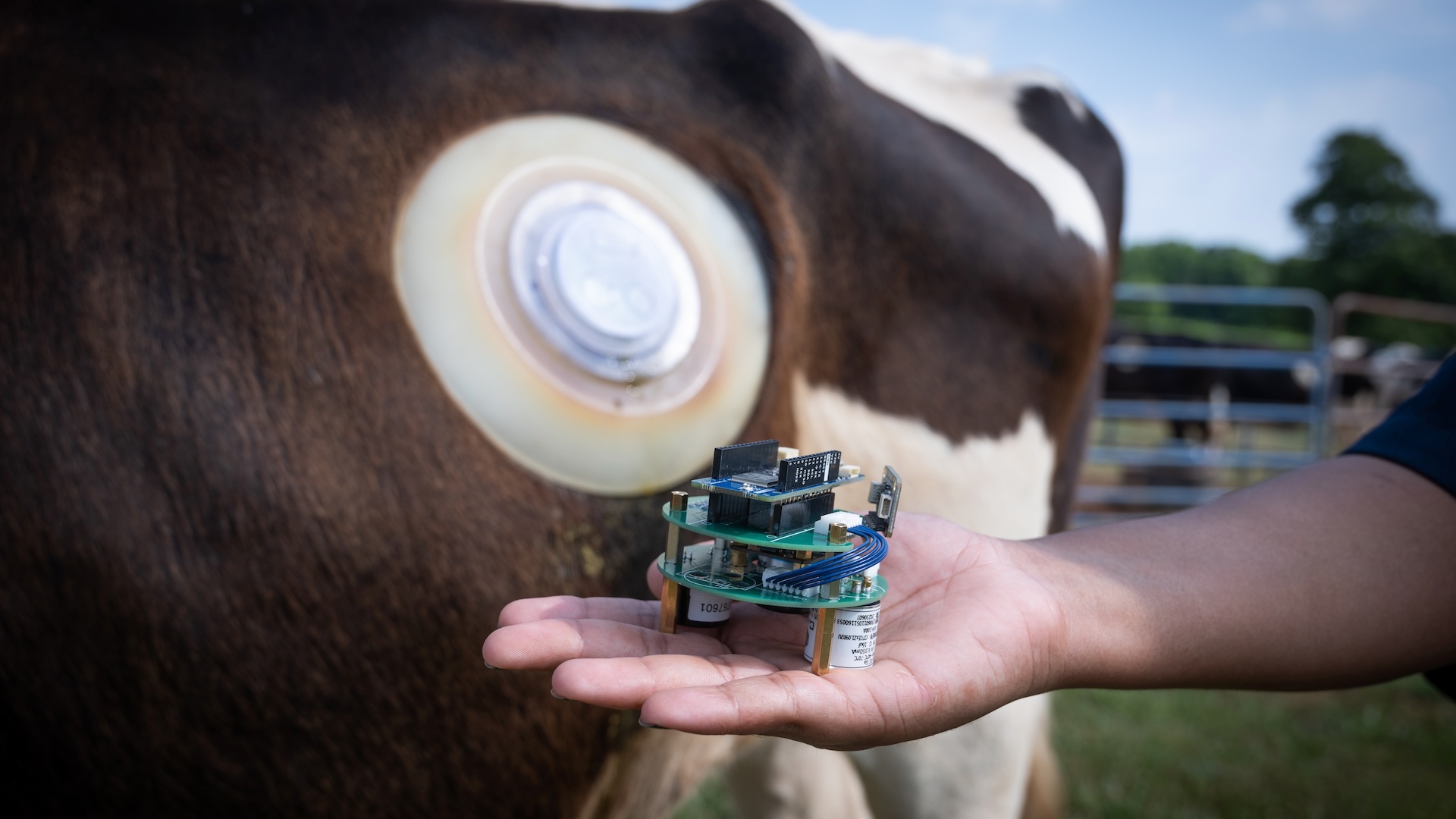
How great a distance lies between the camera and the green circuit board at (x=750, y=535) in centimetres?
85

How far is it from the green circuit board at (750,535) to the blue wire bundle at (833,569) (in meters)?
0.01

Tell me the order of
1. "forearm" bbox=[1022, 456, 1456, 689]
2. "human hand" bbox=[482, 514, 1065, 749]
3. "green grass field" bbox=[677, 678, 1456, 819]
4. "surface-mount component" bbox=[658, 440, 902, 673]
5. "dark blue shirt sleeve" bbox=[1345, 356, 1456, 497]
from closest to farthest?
"human hand" bbox=[482, 514, 1065, 749], "surface-mount component" bbox=[658, 440, 902, 673], "forearm" bbox=[1022, 456, 1456, 689], "dark blue shirt sleeve" bbox=[1345, 356, 1456, 497], "green grass field" bbox=[677, 678, 1456, 819]

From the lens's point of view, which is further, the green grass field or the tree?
the tree

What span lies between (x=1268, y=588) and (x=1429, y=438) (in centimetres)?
33

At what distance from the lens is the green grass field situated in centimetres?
323

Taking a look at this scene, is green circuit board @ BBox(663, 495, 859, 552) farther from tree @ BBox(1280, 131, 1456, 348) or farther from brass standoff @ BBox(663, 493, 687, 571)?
tree @ BBox(1280, 131, 1456, 348)

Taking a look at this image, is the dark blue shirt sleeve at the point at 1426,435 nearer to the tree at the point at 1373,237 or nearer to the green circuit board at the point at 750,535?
the green circuit board at the point at 750,535

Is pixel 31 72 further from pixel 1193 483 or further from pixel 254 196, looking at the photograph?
pixel 1193 483

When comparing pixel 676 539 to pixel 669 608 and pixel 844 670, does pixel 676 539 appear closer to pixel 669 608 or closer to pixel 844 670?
pixel 669 608

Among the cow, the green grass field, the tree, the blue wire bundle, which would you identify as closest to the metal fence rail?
the green grass field

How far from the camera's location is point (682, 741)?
1660 millimetres

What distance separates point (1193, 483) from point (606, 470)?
9172mm

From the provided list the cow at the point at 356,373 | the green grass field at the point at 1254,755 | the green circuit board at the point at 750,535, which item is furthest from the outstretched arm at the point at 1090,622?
the green grass field at the point at 1254,755

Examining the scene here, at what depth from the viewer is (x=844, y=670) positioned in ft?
2.70
